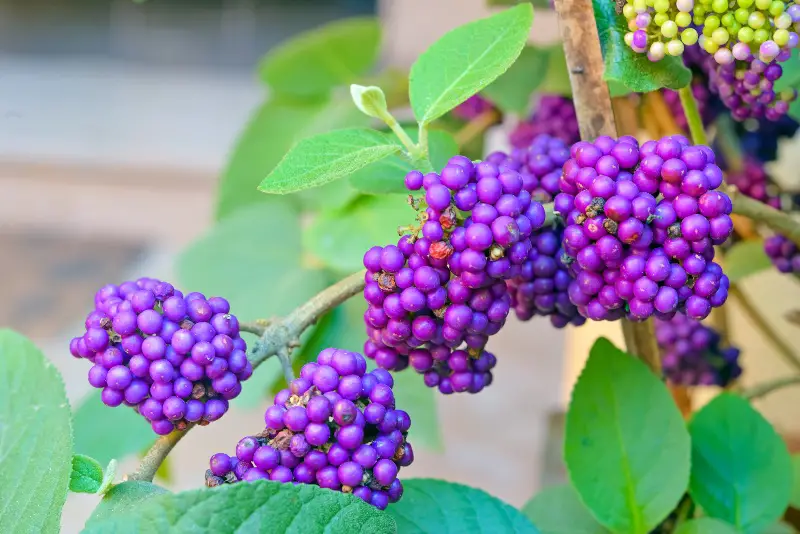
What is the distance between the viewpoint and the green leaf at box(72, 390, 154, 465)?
1.26 feet

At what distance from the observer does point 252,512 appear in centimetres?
19

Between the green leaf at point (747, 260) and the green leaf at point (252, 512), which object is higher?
the green leaf at point (252, 512)

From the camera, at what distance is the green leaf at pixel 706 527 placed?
0.29 m

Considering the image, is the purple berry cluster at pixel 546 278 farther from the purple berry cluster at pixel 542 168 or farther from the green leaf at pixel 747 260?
the green leaf at pixel 747 260

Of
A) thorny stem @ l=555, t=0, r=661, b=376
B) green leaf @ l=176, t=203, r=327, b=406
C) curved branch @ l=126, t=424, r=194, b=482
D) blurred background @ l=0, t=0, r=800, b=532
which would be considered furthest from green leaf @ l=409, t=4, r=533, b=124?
blurred background @ l=0, t=0, r=800, b=532

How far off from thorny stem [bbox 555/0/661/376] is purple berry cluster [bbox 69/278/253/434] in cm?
12

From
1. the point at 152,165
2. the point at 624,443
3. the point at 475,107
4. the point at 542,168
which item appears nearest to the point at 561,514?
the point at 624,443

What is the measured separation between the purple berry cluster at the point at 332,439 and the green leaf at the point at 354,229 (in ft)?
0.70

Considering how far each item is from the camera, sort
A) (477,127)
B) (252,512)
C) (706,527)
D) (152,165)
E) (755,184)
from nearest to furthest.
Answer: (252,512) < (706,527) < (755,184) < (477,127) < (152,165)

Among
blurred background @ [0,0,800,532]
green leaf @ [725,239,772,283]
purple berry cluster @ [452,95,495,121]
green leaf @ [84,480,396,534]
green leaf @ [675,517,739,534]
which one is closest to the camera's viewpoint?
green leaf @ [84,480,396,534]

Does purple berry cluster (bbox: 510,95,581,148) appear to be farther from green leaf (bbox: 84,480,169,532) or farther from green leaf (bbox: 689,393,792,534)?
green leaf (bbox: 84,480,169,532)

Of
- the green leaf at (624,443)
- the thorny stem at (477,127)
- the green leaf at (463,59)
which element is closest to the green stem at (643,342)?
the green leaf at (624,443)

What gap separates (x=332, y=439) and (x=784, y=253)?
0.22 m

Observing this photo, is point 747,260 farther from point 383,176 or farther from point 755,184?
point 383,176
